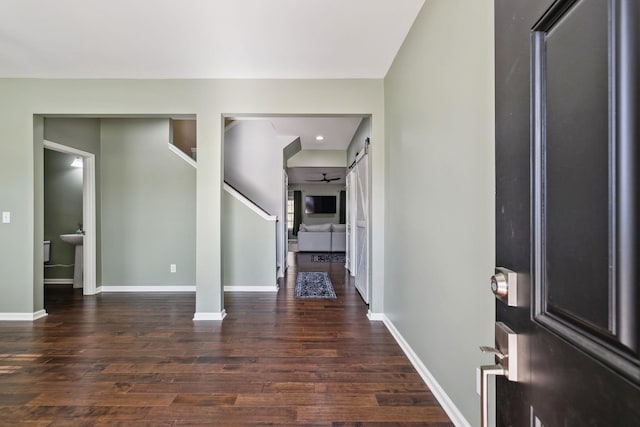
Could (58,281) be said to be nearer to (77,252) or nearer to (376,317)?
(77,252)

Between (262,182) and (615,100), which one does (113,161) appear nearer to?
(262,182)

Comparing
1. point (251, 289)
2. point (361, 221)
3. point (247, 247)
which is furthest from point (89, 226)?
point (361, 221)

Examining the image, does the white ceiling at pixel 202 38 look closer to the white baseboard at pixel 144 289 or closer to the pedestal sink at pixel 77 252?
the pedestal sink at pixel 77 252

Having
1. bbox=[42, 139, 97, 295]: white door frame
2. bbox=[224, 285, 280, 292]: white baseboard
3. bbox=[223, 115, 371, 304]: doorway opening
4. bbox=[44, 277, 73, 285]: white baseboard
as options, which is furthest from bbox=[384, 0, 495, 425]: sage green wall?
bbox=[44, 277, 73, 285]: white baseboard

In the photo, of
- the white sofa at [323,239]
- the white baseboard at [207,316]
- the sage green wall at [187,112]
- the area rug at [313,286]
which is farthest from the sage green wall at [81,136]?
the white sofa at [323,239]

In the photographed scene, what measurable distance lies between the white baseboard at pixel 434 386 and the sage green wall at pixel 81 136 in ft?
13.7

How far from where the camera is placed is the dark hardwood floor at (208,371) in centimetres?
177

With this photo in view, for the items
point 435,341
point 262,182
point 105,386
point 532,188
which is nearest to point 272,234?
point 262,182

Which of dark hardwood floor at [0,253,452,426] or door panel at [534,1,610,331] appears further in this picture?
dark hardwood floor at [0,253,452,426]

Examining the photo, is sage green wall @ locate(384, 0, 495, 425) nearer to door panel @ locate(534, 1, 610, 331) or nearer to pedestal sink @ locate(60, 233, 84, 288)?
door panel @ locate(534, 1, 610, 331)

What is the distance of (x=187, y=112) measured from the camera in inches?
127

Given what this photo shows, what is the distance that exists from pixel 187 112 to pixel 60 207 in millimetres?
3236

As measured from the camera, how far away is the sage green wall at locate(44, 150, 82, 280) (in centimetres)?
474

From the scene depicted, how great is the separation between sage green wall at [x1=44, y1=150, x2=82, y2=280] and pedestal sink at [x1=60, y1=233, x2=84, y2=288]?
0.27 metres
